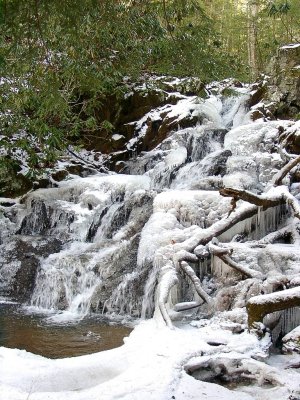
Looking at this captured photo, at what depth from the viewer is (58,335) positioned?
6.36 metres

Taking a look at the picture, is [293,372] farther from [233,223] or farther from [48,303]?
[48,303]

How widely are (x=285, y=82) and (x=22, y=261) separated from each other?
363 inches

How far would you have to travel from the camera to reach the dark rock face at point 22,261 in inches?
357

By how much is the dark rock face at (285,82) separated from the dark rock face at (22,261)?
7.71m

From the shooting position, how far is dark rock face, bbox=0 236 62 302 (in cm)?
907

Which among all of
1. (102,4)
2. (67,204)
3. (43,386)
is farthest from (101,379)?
(67,204)

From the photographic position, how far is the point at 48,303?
27.6 feet

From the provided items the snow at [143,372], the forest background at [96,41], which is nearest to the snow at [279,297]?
the snow at [143,372]

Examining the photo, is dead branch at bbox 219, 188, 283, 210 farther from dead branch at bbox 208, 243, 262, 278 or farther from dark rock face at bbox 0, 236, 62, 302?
dark rock face at bbox 0, 236, 62, 302

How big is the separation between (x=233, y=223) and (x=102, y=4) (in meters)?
4.26

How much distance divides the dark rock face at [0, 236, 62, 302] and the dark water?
60.9 inches

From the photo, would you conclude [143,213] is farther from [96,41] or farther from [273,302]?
[273,302]

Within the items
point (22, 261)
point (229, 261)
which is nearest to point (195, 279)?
point (229, 261)

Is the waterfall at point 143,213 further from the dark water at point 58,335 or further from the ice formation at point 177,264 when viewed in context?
the dark water at point 58,335
